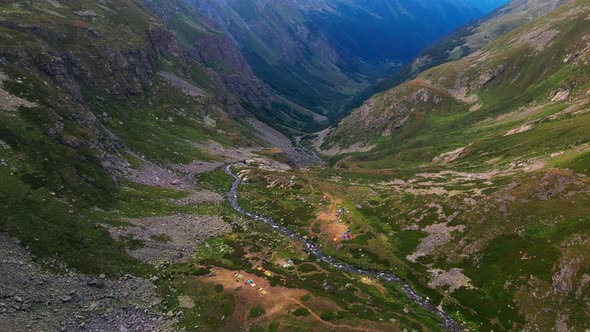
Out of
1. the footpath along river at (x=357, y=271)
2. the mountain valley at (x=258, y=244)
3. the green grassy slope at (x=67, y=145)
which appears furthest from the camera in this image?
the footpath along river at (x=357, y=271)

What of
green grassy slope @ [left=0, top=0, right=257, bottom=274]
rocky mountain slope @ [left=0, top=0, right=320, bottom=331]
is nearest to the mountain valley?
rocky mountain slope @ [left=0, top=0, right=320, bottom=331]

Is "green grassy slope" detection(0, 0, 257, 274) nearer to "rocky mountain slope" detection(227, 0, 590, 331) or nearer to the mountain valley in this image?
the mountain valley

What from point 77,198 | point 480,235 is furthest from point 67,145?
point 480,235

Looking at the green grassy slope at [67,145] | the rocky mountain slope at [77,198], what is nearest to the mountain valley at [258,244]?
the rocky mountain slope at [77,198]

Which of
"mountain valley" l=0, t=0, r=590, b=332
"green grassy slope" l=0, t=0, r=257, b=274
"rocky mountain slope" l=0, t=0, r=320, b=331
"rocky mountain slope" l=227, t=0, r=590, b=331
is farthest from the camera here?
"green grassy slope" l=0, t=0, r=257, b=274

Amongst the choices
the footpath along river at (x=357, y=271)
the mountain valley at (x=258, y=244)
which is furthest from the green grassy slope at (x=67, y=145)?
the footpath along river at (x=357, y=271)

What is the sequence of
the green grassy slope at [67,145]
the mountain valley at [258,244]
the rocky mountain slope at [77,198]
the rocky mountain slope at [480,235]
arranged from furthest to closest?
the green grassy slope at [67,145] < the rocky mountain slope at [480,235] < the mountain valley at [258,244] < the rocky mountain slope at [77,198]

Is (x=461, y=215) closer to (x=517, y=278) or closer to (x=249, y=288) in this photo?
(x=517, y=278)

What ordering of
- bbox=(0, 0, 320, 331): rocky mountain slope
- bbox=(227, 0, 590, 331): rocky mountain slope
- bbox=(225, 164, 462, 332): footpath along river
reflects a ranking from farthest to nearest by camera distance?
1. bbox=(225, 164, 462, 332): footpath along river
2. bbox=(227, 0, 590, 331): rocky mountain slope
3. bbox=(0, 0, 320, 331): rocky mountain slope

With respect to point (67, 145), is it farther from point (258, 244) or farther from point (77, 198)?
point (258, 244)

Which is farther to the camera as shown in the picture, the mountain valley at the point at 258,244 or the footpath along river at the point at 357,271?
the footpath along river at the point at 357,271

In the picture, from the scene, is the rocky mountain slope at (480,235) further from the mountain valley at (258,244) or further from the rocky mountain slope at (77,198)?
the rocky mountain slope at (77,198)

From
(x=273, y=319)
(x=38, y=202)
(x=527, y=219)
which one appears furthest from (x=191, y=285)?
(x=527, y=219)
